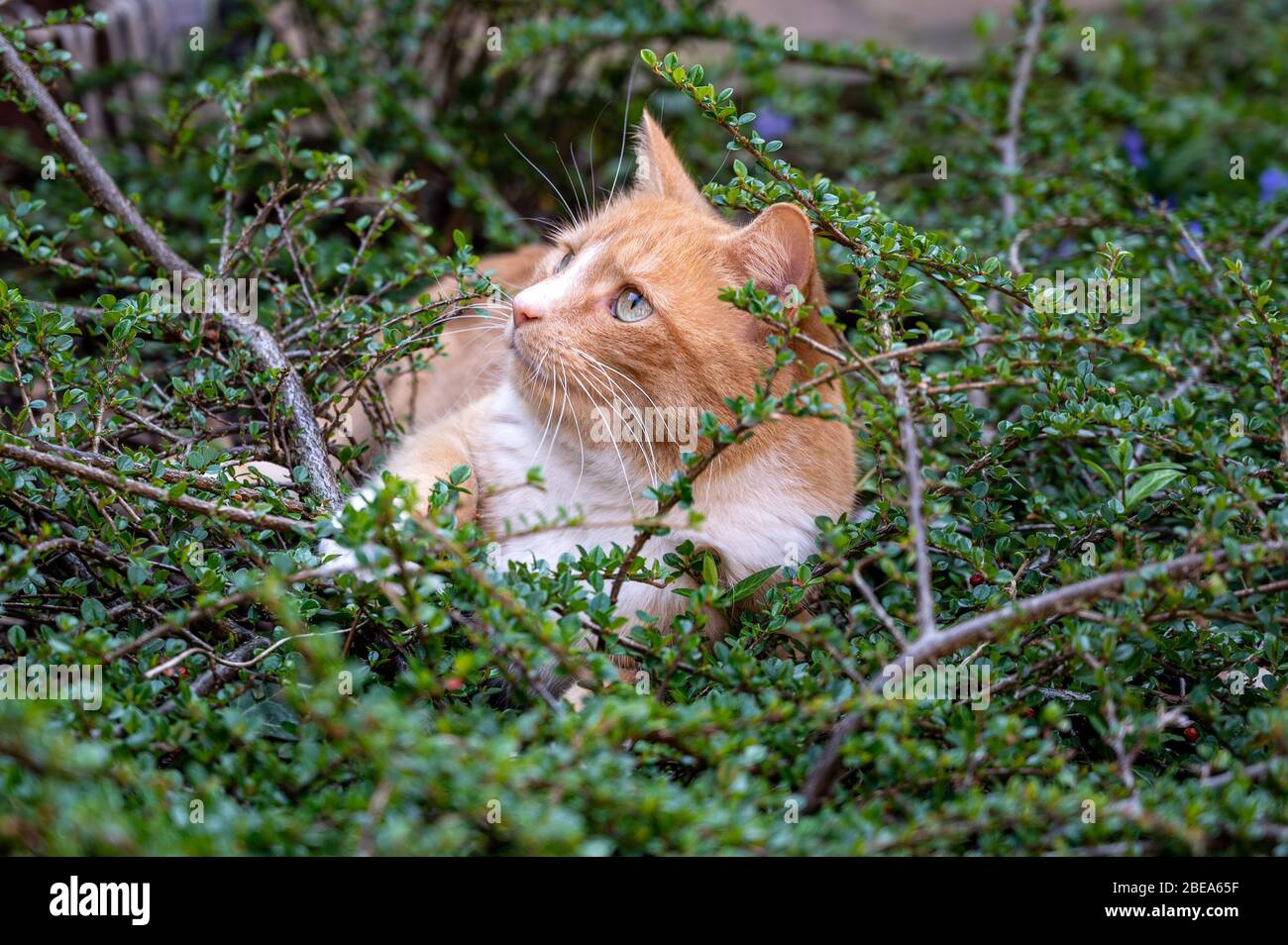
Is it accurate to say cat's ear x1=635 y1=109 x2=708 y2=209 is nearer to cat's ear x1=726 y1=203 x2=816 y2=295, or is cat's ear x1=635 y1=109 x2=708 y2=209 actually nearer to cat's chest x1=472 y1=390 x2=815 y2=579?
cat's ear x1=726 y1=203 x2=816 y2=295

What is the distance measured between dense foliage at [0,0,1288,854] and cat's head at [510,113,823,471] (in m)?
0.09

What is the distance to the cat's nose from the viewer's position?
2.01 m

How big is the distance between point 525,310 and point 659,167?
0.61 meters

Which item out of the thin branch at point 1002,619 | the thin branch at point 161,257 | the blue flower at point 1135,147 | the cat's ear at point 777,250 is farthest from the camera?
the blue flower at point 1135,147

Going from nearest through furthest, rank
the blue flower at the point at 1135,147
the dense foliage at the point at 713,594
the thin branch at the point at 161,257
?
the dense foliage at the point at 713,594 → the thin branch at the point at 161,257 → the blue flower at the point at 1135,147

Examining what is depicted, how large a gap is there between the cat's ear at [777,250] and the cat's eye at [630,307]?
0.62 ft

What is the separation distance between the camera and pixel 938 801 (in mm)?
1419

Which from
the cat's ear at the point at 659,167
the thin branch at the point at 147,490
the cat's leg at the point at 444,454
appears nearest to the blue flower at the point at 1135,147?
the cat's ear at the point at 659,167

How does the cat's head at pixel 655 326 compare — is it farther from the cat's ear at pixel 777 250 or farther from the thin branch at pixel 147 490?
the thin branch at pixel 147 490

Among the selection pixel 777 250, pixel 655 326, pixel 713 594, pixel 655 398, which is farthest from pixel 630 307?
pixel 713 594

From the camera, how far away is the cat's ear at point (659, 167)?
2399mm

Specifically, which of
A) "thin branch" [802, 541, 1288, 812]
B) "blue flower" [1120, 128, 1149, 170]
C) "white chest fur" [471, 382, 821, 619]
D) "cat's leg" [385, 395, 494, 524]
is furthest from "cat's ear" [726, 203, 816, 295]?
"blue flower" [1120, 128, 1149, 170]

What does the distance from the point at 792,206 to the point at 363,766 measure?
1111 millimetres
